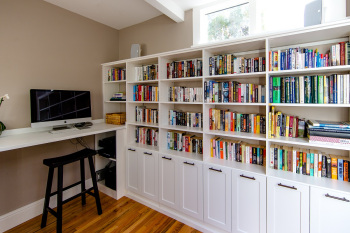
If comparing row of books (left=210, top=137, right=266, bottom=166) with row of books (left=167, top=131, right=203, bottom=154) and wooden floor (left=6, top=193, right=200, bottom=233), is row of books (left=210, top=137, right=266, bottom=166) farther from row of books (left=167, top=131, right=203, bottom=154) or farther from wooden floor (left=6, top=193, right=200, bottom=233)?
wooden floor (left=6, top=193, right=200, bottom=233)

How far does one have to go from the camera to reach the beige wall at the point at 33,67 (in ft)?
6.56

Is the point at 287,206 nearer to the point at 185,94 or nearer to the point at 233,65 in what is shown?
the point at 233,65

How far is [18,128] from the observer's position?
6.84 ft

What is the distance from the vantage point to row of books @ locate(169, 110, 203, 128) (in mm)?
2176

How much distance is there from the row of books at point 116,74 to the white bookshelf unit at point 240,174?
0.25 m

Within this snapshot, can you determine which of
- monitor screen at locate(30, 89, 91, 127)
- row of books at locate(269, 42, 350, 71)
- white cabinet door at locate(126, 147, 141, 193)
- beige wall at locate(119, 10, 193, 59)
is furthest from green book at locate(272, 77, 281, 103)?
monitor screen at locate(30, 89, 91, 127)

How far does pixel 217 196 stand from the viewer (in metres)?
1.88

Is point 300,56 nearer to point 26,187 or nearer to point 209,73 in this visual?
point 209,73

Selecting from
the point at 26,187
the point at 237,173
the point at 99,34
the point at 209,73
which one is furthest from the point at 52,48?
the point at 237,173

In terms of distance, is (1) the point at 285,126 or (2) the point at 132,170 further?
(2) the point at 132,170

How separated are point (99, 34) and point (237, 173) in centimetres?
288

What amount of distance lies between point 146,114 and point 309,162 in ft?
6.32

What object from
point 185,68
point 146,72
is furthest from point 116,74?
point 185,68

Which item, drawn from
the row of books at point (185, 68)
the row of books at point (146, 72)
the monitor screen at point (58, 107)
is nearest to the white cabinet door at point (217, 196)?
the row of books at point (185, 68)
